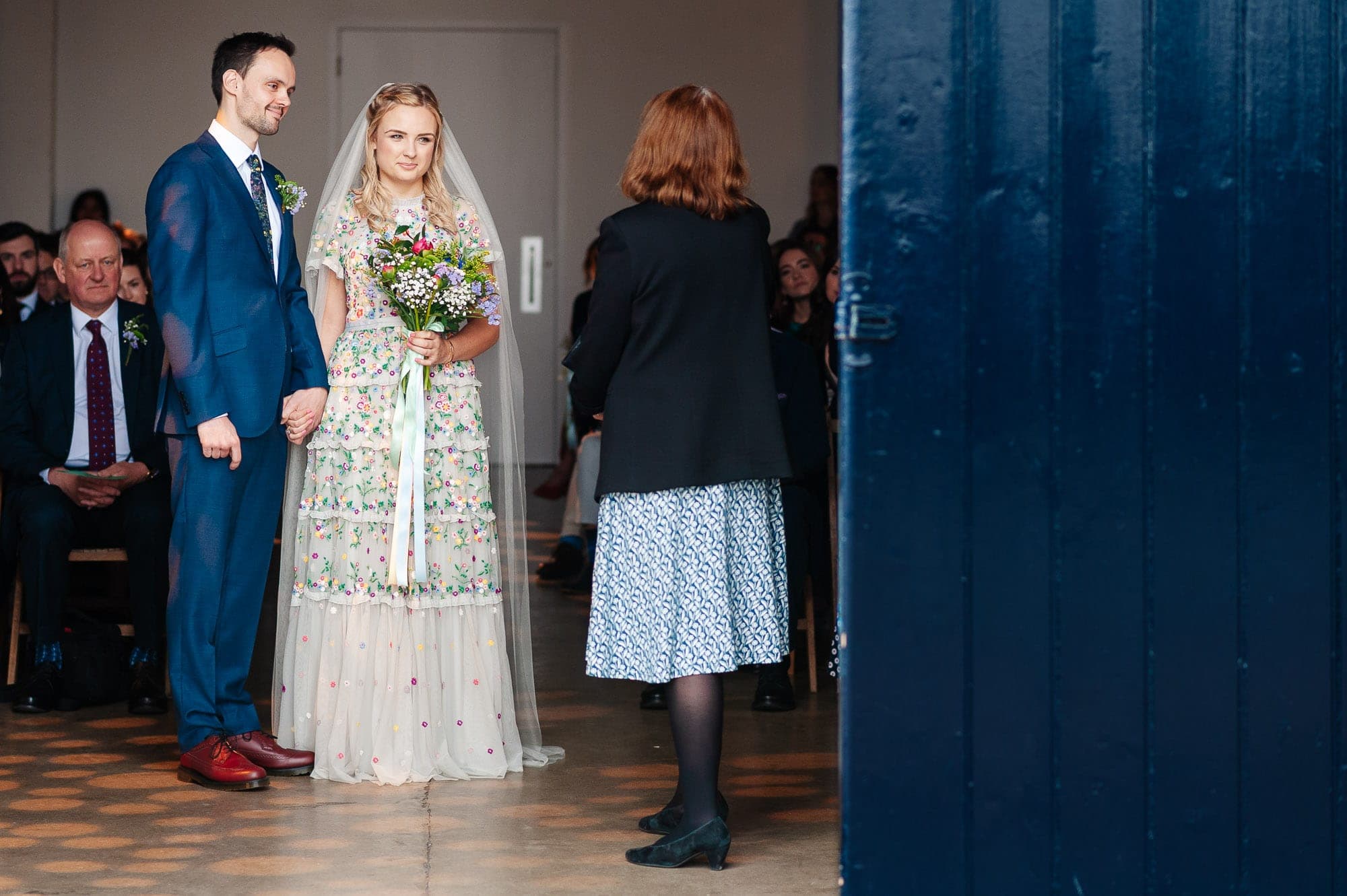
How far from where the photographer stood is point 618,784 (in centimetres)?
416

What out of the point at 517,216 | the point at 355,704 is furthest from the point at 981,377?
the point at 517,216

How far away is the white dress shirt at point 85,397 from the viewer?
5297 millimetres

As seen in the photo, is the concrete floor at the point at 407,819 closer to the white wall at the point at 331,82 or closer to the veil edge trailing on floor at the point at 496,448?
the veil edge trailing on floor at the point at 496,448

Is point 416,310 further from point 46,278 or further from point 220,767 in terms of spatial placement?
point 46,278

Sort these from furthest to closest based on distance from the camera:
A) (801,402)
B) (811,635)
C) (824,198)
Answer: (824,198), (811,635), (801,402)

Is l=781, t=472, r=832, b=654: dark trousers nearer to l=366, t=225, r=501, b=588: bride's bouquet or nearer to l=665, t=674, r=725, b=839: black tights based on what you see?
l=366, t=225, r=501, b=588: bride's bouquet

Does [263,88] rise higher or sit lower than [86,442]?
higher

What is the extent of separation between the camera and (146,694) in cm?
490

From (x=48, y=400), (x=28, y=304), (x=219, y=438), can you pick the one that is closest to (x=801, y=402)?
(x=219, y=438)

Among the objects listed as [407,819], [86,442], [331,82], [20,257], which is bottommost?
[407,819]

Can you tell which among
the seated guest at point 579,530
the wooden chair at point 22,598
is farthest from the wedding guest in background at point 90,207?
the wooden chair at point 22,598

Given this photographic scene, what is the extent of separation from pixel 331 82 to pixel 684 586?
8.53 m

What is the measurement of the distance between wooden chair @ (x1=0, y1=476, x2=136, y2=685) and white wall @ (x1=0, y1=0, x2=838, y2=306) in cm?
629

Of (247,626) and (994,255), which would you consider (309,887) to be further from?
(994,255)
